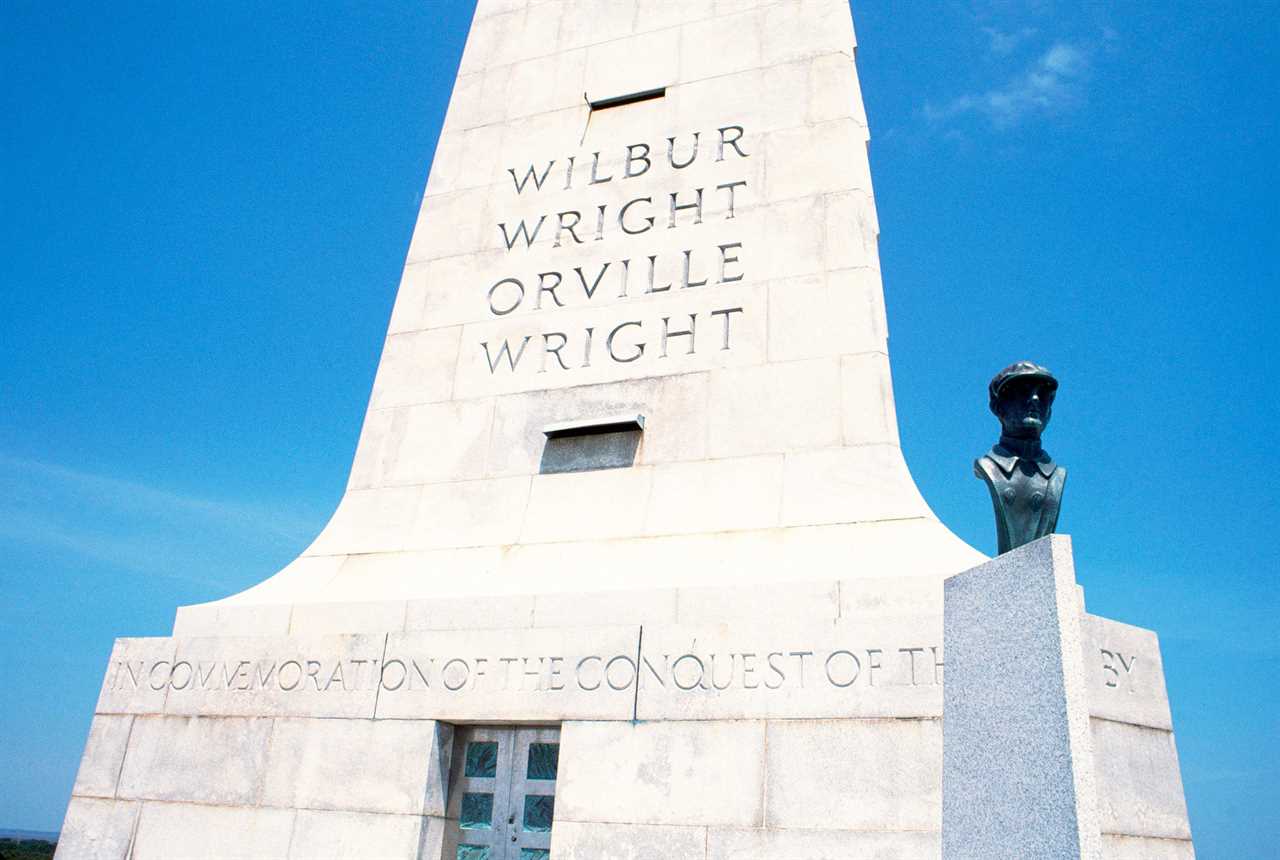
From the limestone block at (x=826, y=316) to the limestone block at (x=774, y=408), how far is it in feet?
0.56

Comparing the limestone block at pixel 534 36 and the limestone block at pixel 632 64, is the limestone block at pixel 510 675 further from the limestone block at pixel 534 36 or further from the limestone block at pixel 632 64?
the limestone block at pixel 534 36

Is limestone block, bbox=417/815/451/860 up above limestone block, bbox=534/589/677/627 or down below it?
below

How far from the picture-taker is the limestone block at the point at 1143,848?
4.84m

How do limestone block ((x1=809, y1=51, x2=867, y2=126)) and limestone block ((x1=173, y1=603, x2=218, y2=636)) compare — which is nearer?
limestone block ((x1=173, y1=603, x2=218, y2=636))

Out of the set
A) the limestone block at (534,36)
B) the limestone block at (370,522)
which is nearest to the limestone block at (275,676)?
the limestone block at (370,522)

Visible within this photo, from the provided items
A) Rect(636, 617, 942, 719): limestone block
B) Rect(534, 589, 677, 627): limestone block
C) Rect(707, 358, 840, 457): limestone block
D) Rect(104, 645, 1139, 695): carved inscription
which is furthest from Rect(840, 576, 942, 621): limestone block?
Rect(707, 358, 840, 457): limestone block

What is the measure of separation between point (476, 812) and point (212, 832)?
2.29 m

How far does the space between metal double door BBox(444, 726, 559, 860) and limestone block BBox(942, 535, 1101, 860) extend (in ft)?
12.1

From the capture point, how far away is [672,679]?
759 centimetres

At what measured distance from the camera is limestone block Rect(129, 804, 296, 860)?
8.37 m

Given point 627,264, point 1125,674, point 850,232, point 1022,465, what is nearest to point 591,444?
point 627,264

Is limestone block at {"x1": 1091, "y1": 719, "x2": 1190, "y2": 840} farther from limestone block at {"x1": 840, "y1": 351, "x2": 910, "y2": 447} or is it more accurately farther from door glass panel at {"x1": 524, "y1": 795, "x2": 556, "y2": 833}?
door glass panel at {"x1": 524, "y1": 795, "x2": 556, "y2": 833}

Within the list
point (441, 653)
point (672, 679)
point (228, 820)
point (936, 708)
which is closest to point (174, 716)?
point (228, 820)

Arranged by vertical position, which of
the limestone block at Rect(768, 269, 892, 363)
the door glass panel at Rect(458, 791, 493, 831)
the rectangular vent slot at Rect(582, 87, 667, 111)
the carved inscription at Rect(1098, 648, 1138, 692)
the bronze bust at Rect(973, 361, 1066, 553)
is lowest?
the door glass panel at Rect(458, 791, 493, 831)
